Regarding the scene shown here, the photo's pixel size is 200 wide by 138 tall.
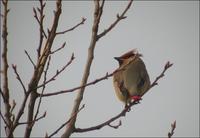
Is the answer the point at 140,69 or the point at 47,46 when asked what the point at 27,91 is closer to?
the point at 47,46

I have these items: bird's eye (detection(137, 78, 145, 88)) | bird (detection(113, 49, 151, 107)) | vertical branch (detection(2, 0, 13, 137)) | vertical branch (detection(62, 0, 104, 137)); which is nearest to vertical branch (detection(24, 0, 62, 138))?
vertical branch (detection(2, 0, 13, 137))

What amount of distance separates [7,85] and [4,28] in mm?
408

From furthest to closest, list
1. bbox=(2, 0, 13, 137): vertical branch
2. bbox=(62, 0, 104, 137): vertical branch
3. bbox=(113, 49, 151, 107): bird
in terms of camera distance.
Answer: bbox=(113, 49, 151, 107): bird, bbox=(62, 0, 104, 137): vertical branch, bbox=(2, 0, 13, 137): vertical branch

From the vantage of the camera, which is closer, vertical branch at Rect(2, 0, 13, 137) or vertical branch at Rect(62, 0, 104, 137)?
vertical branch at Rect(2, 0, 13, 137)

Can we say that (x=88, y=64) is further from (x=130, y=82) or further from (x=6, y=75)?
(x=130, y=82)

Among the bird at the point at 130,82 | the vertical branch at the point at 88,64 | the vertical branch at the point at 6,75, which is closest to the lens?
the vertical branch at the point at 6,75

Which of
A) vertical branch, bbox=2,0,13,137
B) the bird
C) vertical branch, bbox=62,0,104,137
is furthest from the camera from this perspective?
the bird

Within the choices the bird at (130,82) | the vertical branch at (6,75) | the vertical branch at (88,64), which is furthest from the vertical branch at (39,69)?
the bird at (130,82)

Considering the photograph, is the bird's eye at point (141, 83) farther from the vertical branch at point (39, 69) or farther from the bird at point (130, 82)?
the vertical branch at point (39, 69)

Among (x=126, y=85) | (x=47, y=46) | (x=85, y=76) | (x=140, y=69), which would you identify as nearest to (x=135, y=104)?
(x=126, y=85)

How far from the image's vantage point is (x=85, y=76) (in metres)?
2.93

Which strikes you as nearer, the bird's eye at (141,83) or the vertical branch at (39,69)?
the vertical branch at (39,69)

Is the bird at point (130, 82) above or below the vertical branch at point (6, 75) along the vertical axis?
below

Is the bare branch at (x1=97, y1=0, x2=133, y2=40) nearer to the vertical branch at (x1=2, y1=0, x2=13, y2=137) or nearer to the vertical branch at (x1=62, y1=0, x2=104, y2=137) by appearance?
the vertical branch at (x1=62, y1=0, x2=104, y2=137)
